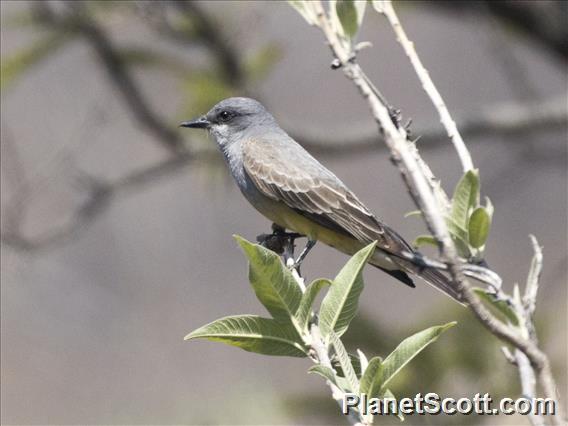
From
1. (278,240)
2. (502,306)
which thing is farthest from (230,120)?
(502,306)

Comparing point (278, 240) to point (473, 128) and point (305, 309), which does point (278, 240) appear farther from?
point (305, 309)

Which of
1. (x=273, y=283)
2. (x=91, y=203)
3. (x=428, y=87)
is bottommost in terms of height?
(x=273, y=283)

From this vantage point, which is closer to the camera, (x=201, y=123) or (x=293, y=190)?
(x=293, y=190)

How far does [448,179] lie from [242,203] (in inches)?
89.0

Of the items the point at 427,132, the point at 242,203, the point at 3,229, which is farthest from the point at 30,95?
the point at 427,132

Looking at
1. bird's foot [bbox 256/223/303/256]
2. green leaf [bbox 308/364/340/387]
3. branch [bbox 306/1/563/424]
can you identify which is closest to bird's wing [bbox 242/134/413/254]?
bird's foot [bbox 256/223/303/256]

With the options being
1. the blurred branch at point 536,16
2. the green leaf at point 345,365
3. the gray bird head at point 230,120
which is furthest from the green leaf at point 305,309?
the blurred branch at point 536,16

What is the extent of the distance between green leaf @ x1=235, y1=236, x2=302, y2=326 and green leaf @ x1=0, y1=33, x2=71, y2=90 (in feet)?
11.1

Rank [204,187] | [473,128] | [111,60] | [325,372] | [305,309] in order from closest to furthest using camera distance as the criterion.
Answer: [325,372], [305,309], [111,60], [473,128], [204,187]

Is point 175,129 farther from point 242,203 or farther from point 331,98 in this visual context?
point 331,98

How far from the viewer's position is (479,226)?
2131 millimetres

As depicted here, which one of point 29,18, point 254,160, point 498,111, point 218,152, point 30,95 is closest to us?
point 254,160

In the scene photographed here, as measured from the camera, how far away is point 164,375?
9.16 metres

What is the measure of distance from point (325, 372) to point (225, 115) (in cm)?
324
